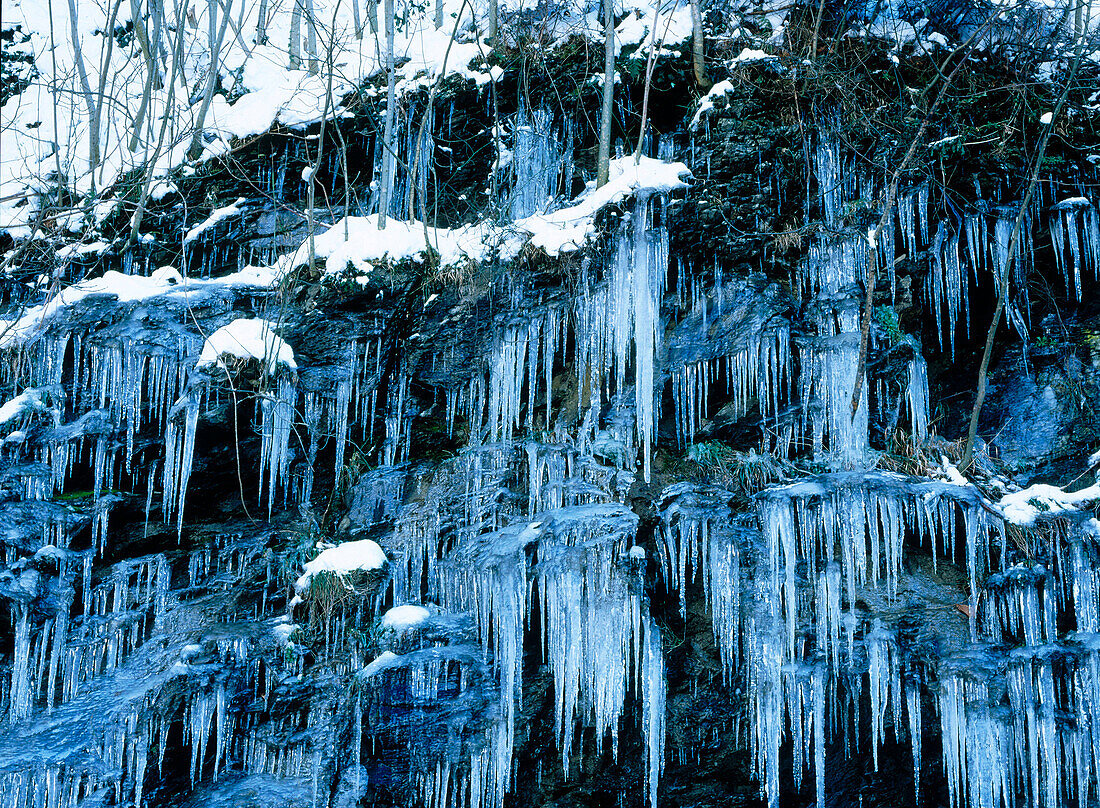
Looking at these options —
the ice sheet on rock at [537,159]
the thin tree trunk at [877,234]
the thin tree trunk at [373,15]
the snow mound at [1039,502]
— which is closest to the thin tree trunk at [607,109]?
the ice sheet on rock at [537,159]

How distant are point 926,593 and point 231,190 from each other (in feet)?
23.3

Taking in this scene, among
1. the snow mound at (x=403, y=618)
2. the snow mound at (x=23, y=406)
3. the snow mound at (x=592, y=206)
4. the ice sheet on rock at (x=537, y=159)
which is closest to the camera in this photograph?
the snow mound at (x=403, y=618)

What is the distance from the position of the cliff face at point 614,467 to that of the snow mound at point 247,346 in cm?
3

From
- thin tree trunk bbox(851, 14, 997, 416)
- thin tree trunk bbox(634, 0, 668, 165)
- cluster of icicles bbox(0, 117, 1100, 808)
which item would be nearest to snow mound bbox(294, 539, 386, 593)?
cluster of icicles bbox(0, 117, 1100, 808)

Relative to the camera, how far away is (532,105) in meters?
8.48

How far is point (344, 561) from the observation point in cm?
643

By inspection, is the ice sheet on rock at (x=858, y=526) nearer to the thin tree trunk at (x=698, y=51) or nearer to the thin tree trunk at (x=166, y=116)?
the thin tree trunk at (x=698, y=51)

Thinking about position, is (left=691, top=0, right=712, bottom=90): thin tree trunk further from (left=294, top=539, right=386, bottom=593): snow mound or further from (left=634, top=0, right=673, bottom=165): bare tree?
(left=294, top=539, right=386, bottom=593): snow mound

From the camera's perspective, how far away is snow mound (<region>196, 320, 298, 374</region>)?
270 inches

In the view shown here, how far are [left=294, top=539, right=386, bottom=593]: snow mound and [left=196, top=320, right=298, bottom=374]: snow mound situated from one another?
5.08 ft

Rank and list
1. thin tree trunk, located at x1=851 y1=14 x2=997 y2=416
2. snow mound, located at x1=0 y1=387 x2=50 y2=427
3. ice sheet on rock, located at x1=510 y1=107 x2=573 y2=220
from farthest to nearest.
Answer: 1. ice sheet on rock, located at x1=510 y1=107 x2=573 y2=220
2. snow mound, located at x1=0 y1=387 x2=50 y2=427
3. thin tree trunk, located at x1=851 y1=14 x2=997 y2=416

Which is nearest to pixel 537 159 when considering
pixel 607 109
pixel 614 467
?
pixel 607 109

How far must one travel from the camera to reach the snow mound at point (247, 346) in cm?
686

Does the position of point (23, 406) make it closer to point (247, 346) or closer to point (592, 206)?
point (247, 346)
